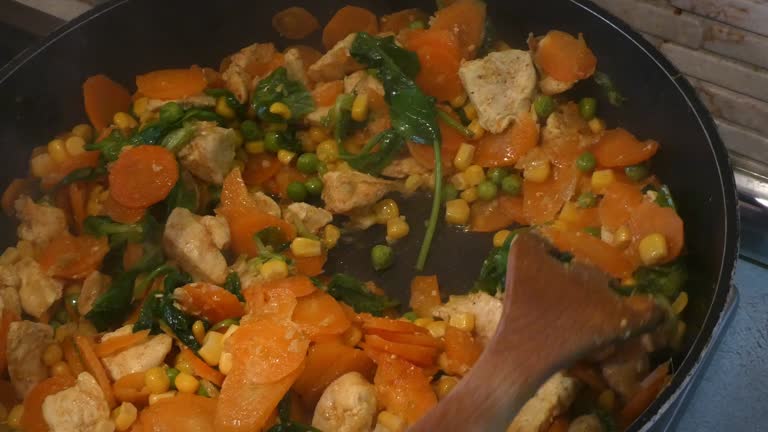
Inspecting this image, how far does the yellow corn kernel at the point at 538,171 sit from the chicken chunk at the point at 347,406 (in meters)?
0.99

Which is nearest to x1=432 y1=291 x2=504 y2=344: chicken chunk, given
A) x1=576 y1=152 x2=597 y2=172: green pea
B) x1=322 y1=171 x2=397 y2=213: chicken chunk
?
x1=322 y1=171 x2=397 y2=213: chicken chunk

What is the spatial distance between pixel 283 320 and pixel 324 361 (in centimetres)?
18

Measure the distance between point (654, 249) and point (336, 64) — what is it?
140 centimetres

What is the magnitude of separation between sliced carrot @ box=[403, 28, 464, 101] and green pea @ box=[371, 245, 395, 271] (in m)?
0.68

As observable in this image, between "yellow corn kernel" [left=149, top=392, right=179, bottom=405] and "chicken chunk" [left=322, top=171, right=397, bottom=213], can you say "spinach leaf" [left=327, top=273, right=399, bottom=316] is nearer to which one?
"chicken chunk" [left=322, top=171, right=397, bottom=213]

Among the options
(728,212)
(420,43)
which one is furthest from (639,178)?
(420,43)

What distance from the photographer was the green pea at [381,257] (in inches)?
107

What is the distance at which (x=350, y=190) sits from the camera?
9.27 feet

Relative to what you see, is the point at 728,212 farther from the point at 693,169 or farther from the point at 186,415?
the point at 186,415

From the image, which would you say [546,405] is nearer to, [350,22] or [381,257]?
[381,257]

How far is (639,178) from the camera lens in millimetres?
2715

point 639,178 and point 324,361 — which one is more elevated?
point 639,178

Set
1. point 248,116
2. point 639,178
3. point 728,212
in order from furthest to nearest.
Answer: point 248,116 → point 639,178 → point 728,212

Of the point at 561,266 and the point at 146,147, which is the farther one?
the point at 146,147
